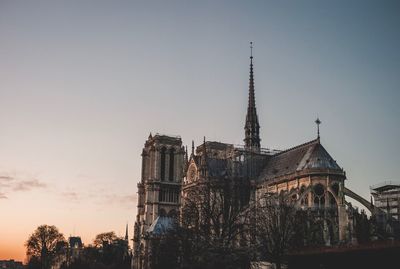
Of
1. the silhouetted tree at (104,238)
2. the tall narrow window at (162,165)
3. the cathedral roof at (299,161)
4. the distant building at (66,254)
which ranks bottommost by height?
the distant building at (66,254)

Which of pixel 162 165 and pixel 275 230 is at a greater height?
pixel 162 165

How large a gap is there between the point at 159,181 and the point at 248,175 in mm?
26076

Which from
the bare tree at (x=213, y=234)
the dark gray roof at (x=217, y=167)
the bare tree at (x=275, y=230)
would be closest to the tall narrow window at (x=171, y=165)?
the dark gray roof at (x=217, y=167)

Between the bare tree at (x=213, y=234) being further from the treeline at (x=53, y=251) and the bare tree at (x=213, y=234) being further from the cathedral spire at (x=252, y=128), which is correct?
the treeline at (x=53, y=251)

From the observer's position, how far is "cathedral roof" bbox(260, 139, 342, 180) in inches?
2842

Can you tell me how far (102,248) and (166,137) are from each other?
3269 centimetres

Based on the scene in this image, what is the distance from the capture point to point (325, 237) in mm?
60719

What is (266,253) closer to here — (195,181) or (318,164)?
(318,164)

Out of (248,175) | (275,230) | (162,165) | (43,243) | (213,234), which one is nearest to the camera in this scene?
(213,234)

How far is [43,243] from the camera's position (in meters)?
118

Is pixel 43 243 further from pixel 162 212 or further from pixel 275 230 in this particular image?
pixel 275 230

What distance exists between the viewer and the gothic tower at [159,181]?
105188 millimetres

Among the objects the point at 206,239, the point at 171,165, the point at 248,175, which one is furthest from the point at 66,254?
the point at 206,239

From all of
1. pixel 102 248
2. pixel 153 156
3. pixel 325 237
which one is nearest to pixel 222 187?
pixel 325 237
